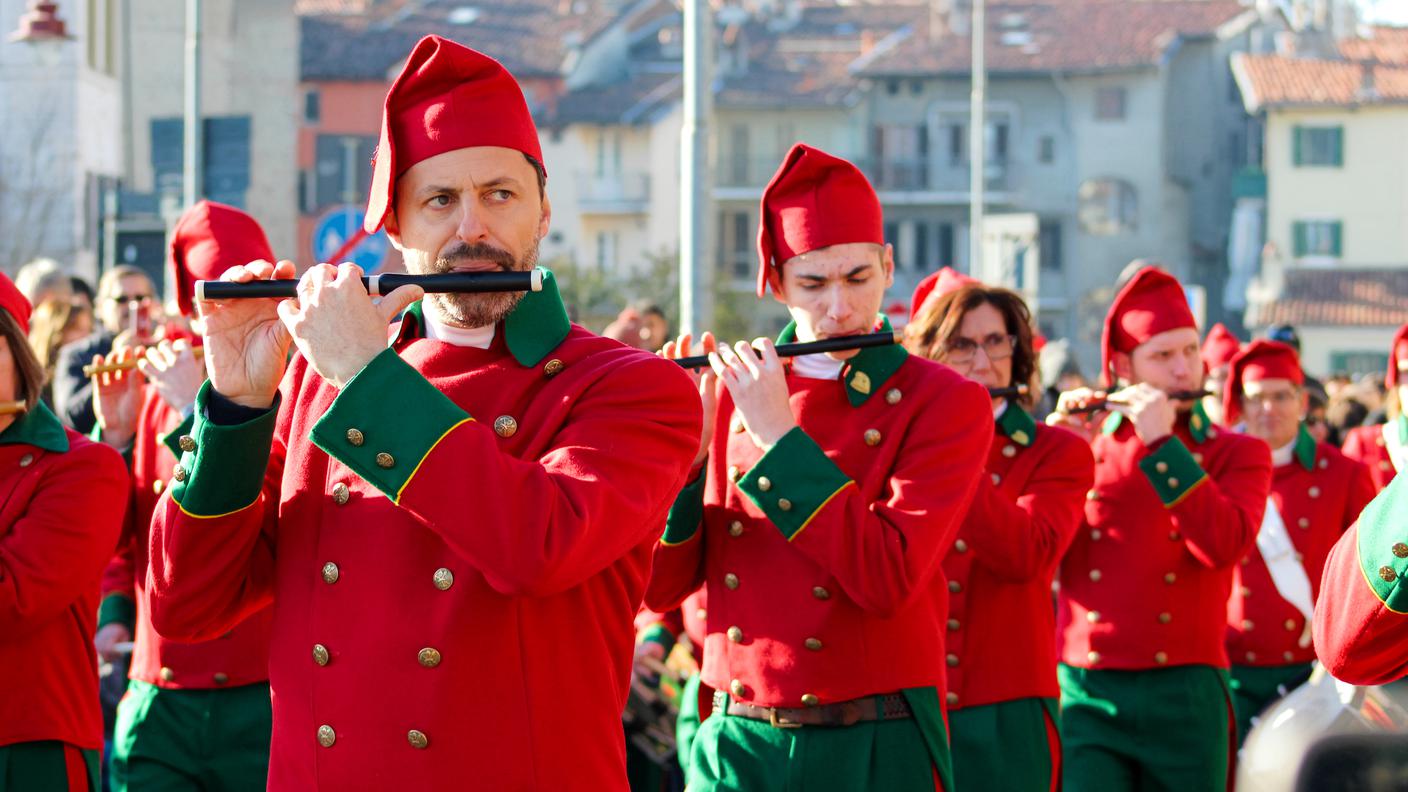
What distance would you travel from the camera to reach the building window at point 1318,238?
54719mm

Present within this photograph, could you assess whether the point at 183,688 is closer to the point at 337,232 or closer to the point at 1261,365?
the point at 1261,365

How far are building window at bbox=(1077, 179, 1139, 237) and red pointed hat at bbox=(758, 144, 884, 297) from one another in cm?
5387

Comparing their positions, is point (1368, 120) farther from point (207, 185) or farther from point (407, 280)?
point (407, 280)

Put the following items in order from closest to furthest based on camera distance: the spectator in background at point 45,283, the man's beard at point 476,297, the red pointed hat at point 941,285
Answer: the man's beard at point 476,297, the red pointed hat at point 941,285, the spectator in background at point 45,283

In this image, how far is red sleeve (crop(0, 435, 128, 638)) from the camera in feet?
16.9

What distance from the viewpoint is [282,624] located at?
12.8 ft

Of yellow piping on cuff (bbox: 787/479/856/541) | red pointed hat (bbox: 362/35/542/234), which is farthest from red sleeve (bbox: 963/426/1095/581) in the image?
red pointed hat (bbox: 362/35/542/234)

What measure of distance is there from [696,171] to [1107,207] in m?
48.1

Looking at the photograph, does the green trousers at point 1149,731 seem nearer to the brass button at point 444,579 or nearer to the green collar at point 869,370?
the green collar at point 869,370

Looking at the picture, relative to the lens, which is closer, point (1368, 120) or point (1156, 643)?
point (1156, 643)

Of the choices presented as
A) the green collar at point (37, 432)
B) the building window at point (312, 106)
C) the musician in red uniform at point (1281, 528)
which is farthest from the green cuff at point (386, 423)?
the building window at point (312, 106)

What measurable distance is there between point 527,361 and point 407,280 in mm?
275

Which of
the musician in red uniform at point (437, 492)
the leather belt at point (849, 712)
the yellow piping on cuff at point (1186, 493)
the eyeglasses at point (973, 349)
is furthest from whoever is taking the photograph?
the yellow piping on cuff at point (1186, 493)

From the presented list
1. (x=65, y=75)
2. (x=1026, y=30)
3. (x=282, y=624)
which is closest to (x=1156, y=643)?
(x=282, y=624)
